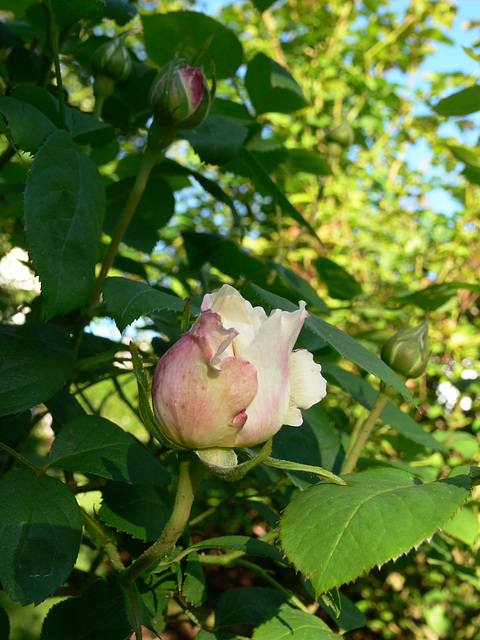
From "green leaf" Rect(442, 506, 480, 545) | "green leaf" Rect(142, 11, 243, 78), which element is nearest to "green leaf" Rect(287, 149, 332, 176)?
"green leaf" Rect(142, 11, 243, 78)

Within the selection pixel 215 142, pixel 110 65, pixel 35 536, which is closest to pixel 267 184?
pixel 215 142

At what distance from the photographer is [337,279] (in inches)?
35.3

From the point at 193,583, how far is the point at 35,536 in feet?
0.69

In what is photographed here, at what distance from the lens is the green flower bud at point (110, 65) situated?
64 centimetres

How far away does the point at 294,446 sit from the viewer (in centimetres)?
53

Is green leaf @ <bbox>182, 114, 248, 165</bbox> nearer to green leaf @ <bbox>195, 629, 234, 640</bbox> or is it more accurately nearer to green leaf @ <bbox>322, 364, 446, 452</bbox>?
green leaf @ <bbox>322, 364, 446, 452</bbox>

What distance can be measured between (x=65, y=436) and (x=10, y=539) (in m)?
0.11

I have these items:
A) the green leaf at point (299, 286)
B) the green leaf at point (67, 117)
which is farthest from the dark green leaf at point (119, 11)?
the green leaf at point (299, 286)

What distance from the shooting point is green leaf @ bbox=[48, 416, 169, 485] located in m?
0.46

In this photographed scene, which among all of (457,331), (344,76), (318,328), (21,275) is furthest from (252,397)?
(344,76)

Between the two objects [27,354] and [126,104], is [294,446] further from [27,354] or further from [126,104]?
[126,104]

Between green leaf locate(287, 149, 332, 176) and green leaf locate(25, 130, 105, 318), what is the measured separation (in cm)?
55

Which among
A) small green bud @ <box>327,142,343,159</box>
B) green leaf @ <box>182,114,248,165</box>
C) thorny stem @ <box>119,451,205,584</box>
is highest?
green leaf @ <box>182,114,248,165</box>

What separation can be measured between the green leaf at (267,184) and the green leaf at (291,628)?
400 millimetres
